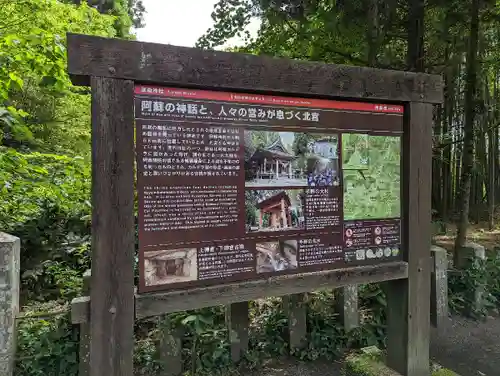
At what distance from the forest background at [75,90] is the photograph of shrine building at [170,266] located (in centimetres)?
110

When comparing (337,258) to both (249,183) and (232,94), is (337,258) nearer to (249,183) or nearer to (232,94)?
(249,183)

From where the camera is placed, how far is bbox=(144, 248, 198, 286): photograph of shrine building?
1836 millimetres

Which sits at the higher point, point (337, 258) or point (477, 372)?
point (337, 258)

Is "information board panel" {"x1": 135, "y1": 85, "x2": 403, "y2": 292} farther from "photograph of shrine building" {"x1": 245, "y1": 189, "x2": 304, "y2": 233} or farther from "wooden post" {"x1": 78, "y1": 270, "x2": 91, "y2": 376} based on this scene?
"wooden post" {"x1": 78, "y1": 270, "x2": 91, "y2": 376}

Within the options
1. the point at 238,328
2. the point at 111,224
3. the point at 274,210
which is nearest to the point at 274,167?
the point at 274,210

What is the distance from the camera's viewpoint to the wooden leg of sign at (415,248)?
2.52 m

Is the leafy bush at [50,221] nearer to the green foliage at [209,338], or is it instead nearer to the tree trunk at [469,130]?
the green foliage at [209,338]

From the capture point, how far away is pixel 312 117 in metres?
2.22

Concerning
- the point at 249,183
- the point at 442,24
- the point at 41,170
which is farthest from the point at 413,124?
the point at 442,24

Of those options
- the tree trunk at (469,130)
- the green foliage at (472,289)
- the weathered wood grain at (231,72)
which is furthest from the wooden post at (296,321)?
the tree trunk at (469,130)

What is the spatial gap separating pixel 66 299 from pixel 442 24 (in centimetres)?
532

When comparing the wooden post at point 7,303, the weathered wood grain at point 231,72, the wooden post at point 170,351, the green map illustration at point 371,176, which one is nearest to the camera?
the weathered wood grain at point 231,72

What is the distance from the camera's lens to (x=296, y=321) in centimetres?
315

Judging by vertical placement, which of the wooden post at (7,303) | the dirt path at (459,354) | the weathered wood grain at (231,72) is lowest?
the dirt path at (459,354)
